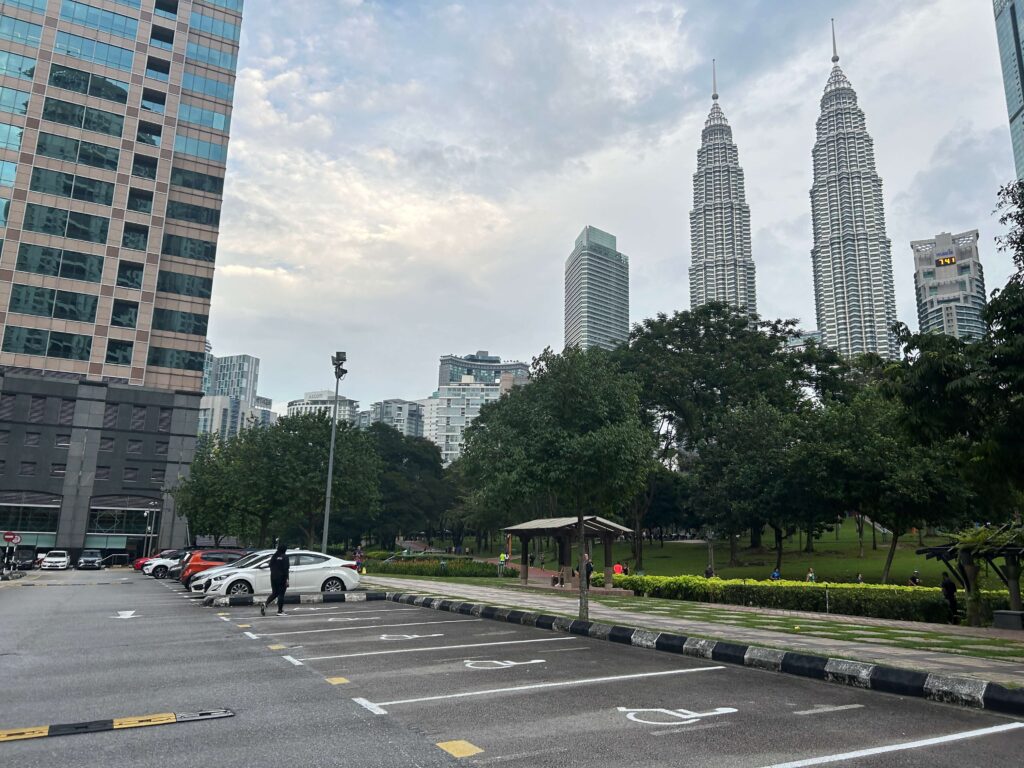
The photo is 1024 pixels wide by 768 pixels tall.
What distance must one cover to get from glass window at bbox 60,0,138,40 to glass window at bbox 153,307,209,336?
26.8 metres

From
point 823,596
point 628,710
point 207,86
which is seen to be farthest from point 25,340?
point 628,710

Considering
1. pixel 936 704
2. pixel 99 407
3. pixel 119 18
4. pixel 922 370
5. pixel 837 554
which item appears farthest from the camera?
pixel 119 18

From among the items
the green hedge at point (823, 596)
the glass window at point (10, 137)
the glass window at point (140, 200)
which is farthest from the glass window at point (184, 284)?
the green hedge at point (823, 596)

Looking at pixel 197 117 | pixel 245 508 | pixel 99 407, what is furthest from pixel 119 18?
pixel 245 508

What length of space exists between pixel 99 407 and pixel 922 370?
66.9 meters

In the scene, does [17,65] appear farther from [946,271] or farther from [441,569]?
[946,271]

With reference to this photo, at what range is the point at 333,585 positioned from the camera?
2162 centimetres

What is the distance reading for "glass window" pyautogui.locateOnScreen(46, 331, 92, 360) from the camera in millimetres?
59562

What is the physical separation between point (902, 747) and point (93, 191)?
72.9m

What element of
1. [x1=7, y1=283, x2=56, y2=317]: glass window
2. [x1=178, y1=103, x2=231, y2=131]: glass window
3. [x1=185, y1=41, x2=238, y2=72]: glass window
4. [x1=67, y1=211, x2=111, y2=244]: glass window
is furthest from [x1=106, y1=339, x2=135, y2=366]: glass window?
[x1=185, y1=41, x2=238, y2=72]: glass window

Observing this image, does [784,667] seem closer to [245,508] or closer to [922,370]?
[922,370]

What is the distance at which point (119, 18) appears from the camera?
66000 mm

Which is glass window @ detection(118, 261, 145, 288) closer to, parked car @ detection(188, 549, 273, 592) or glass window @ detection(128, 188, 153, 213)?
glass window @ detection(128, 188, 153, 213)

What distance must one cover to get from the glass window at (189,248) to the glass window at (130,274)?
3.58m
